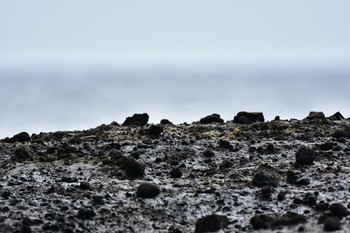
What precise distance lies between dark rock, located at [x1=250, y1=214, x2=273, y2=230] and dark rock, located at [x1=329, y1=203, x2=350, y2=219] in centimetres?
121

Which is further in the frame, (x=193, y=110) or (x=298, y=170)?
(x=193, y=110)

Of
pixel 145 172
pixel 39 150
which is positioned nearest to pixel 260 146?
pixel 145 172

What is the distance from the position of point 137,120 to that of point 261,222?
12464mm

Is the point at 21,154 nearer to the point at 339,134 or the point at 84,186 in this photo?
the point at 84,186

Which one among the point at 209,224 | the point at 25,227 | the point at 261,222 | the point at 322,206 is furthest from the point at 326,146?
the point at 25,227

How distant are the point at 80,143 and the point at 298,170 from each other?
21.5 feet

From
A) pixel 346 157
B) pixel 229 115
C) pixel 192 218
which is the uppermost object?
pixel 229 115

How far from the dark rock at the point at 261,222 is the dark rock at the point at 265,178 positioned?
9.46 feet

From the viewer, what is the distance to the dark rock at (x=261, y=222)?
16862 mm

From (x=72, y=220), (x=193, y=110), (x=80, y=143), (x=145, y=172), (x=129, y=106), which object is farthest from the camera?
(x=129, y=106)

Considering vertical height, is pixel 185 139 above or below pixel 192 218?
above

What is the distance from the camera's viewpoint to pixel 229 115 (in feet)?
470

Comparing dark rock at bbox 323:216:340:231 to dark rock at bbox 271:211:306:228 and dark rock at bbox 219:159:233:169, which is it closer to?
dark rock at bbox 271:211:306:228

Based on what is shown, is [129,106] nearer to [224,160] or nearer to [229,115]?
[229,115]
